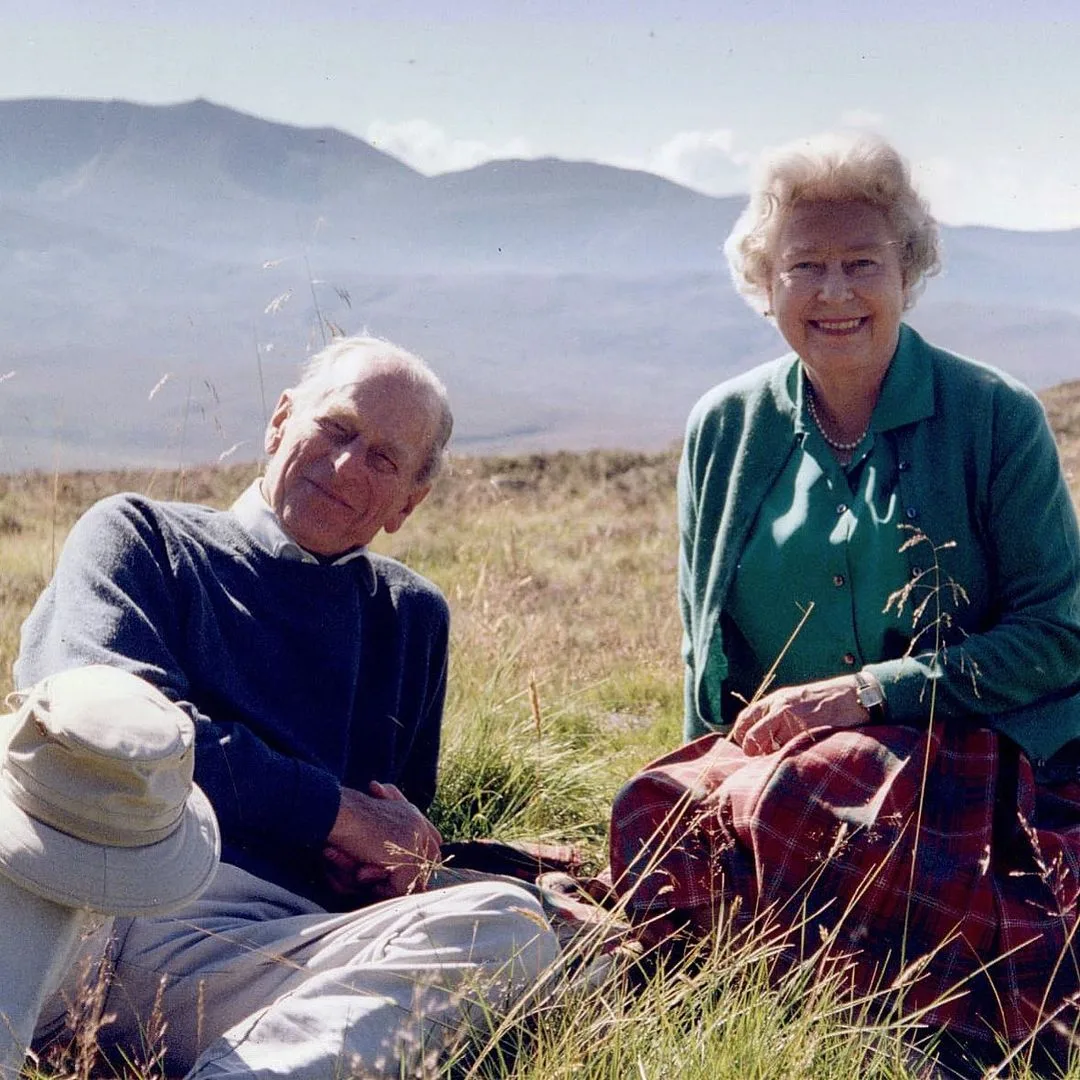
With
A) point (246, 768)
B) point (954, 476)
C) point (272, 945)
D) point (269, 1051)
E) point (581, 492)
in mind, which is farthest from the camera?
point (581, 492)

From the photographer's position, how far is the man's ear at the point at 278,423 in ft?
11.3

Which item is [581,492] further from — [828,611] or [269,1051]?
[269,1051]

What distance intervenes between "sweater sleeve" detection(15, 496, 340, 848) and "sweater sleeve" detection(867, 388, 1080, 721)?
4.31 feet

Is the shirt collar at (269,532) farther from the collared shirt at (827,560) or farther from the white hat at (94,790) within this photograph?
the collared shirt at (827,560)

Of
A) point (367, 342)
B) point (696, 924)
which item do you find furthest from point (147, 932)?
point (367, 342)

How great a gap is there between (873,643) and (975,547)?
1.07 feet

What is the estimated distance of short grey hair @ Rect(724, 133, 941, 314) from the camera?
338 centimetres

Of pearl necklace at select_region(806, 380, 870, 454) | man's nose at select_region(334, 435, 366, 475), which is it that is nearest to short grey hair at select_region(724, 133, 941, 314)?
pearl necklace at select_region(806, 380, 870, 454)

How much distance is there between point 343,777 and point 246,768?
1.48 ft

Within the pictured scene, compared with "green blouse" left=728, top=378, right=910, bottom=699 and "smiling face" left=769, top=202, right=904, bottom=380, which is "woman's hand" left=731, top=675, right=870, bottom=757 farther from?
"smiling face" left=769, top=202, right=904, bottom=380

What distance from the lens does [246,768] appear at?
9.63 feet

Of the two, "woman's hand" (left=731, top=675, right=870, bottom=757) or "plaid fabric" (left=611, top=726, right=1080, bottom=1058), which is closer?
"plaid fabric" (left=611, top=726, right=1080, bottom=1058)

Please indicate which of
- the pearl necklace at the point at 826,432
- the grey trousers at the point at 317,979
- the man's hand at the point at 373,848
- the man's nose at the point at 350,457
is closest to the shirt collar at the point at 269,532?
the man's nose at the point at 350,457

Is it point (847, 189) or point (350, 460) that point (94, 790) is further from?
point (847, 189)
